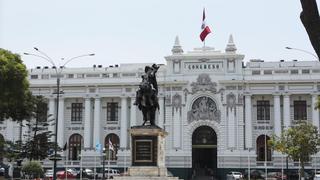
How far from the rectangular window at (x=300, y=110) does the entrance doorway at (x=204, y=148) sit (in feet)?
33.1

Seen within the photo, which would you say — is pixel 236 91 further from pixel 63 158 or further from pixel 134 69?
pixel 63 158

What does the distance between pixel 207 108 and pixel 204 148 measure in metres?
5.25

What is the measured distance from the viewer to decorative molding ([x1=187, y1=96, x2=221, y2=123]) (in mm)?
70000

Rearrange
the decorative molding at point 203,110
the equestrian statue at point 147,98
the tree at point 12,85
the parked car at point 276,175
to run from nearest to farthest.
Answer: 1. the equestrian statue at point 147,98
2. the tree at point 12,85
3. the parked car at point 276,175
4. the decorative molding at point 203,110

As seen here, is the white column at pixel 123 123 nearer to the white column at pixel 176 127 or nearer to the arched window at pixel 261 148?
the white column at pixel 176 127

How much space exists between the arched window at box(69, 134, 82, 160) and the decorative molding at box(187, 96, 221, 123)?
48.3 feet

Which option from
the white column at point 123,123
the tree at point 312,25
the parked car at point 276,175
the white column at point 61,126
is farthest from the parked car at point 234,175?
Answer: the tree at point 312,25

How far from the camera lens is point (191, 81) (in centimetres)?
7031

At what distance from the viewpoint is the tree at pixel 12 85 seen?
4188cm

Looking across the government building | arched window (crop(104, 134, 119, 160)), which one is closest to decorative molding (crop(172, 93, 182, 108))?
the government building

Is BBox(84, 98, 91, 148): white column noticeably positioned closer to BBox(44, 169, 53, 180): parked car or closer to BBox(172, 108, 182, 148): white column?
BBox(44, 169, 53, 180): parked car

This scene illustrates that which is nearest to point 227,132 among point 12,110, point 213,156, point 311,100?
point 213,156

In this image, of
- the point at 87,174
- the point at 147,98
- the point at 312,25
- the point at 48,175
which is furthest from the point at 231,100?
the point at 312,25

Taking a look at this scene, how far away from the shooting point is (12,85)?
4256 centimetres
